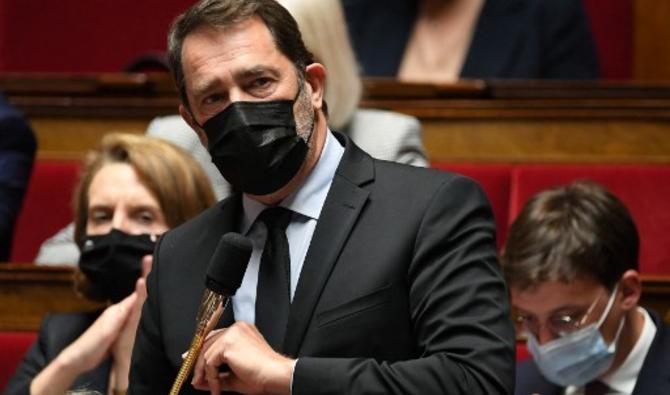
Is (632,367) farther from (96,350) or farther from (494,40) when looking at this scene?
(494,40)

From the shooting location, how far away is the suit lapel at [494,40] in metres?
1.54

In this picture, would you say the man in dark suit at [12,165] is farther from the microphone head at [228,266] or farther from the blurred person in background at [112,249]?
the microphone head at [228,266]

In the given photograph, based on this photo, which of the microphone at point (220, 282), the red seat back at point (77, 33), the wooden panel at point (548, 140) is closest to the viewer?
the microphone at point (220, 282)

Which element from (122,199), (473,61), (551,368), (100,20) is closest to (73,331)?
(122,199)

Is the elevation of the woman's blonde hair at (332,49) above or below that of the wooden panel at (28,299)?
above

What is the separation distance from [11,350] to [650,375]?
1.70 ft

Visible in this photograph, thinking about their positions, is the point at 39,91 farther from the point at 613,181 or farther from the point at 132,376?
the point at 132,376

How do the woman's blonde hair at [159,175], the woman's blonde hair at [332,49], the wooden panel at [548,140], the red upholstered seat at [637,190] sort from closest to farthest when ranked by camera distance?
the woman's blonde hair at [159,175] < the woman's blonde hair at [332,49] < the red upholstered seat at [637,190] < the wooden panel at [548,140]

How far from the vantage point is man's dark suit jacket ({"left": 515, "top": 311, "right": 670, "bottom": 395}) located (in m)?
0.98

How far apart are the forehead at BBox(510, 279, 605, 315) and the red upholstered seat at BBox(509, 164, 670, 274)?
1.04 feet

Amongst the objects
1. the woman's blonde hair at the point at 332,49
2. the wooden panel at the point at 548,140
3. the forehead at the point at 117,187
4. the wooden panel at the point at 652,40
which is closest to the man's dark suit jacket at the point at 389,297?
the forehead at the point at 117,187

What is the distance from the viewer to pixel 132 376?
2.48 feet

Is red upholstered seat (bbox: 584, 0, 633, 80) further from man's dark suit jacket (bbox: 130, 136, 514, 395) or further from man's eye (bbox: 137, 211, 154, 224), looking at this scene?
man's dark suit jacket (bbox: 130, 136, 514, 395)

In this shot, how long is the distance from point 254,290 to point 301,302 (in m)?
0.04
